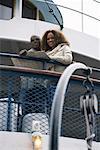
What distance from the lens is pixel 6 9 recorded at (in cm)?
1157

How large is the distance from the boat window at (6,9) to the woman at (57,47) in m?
4.41

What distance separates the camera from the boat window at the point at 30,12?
11516 mm

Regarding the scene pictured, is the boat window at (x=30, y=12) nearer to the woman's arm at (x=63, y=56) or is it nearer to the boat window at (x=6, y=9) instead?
the boat window at (x=6, y=9)

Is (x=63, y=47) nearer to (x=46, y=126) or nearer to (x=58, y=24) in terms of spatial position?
(x=46, y=126)

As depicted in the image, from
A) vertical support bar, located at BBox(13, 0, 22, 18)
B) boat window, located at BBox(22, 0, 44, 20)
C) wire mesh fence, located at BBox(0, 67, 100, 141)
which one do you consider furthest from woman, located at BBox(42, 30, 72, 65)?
boat window, located at BBox(22, 0, 44, 20)

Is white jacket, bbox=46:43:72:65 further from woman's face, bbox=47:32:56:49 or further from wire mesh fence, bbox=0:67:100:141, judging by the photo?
wire mesh fence, bbox=0:67:100:141

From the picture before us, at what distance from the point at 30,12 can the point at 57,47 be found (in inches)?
201

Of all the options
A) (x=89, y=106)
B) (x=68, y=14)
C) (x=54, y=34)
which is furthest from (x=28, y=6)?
(x=89, y=106)

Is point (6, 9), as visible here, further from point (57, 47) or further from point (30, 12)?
point (57, 47)

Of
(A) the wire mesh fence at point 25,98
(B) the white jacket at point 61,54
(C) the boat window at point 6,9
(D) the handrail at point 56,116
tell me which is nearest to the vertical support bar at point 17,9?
(C) the boat window at point 6,9

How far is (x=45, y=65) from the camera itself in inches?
260

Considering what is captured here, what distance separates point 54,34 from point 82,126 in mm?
996

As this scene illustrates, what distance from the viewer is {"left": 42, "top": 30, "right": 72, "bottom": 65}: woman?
6.53 metres

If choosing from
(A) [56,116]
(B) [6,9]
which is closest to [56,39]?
(A) [56,116]
